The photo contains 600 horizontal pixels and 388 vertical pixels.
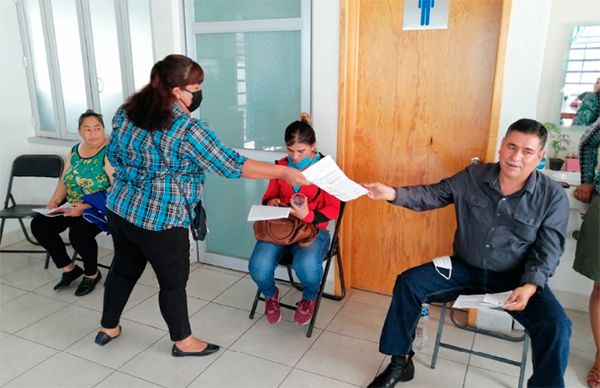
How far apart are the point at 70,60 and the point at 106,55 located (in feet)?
1.55

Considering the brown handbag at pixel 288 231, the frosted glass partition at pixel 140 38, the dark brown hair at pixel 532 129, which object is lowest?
the brown handbag at pixel 288 231

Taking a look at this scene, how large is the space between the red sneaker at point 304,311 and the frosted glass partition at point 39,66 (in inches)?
118

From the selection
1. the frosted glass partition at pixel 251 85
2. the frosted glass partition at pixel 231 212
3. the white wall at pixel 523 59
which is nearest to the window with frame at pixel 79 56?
the frosted glass partition at pixel 251 85

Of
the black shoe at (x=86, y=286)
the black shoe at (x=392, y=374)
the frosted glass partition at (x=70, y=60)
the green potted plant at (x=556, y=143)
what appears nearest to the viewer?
the black shoe at (x=392, y=374)

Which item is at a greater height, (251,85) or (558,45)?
(558,45)

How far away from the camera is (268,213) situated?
2.48 metres

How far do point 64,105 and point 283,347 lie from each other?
3051 mm

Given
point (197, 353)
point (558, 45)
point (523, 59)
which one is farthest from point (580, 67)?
point (197, 353)

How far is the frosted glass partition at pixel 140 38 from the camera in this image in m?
3.51

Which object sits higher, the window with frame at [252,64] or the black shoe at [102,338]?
the window with frame at [252,64]

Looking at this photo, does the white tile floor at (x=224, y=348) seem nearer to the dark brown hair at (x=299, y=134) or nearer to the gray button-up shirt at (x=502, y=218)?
the gray button-up shirt at (x=502, y=218)

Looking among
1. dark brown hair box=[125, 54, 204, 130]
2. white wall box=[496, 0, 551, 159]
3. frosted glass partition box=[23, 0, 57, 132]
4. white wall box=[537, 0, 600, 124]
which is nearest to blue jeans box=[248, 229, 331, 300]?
dark brown hair box=[125, 54, 204, 130]

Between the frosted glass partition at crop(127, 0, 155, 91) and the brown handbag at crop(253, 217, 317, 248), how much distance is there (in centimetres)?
170

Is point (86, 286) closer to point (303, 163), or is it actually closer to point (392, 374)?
point (303, 163)
